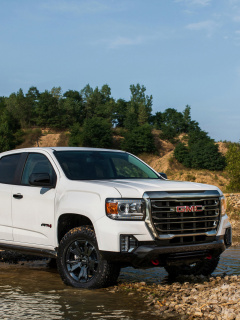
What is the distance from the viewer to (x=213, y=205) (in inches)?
257

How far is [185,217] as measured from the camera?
615 centimetres

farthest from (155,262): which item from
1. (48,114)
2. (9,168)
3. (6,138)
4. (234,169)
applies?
(48,114)

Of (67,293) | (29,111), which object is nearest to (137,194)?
(67,293)

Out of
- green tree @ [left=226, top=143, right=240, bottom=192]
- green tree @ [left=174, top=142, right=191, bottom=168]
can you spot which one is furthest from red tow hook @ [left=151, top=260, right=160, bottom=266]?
green tree @ [left=174, top=142, right=191, bottom=168]

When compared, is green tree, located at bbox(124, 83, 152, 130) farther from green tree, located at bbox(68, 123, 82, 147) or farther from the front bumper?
the front bumper

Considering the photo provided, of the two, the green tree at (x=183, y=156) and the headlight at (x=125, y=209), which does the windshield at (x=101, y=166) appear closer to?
the headlight at (x=125, y=209)

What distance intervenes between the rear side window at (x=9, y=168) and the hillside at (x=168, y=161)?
213 feet

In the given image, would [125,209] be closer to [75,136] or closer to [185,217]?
[185,217]

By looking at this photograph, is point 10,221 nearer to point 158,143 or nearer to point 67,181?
point 67,181

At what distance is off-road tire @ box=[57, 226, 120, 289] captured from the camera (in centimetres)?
611

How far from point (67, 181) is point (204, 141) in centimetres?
9650

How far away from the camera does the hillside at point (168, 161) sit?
8712 centimetres

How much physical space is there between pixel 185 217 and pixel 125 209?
80 centimetres

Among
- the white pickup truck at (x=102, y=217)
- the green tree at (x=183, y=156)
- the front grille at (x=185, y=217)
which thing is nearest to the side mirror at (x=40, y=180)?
the white pickup truck at (x=102, y=217)
